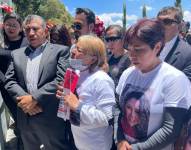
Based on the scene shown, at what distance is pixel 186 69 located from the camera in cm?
327

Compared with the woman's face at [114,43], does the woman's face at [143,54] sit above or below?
above

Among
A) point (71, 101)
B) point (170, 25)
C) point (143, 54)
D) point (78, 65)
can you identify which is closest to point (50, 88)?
point (78, 65)

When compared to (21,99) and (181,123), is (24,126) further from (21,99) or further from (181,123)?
(181,123)

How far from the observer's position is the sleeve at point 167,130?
2316 mm

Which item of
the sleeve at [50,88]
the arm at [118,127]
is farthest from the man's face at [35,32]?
the arm at [118,127]

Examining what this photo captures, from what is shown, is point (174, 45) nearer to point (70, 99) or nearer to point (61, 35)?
point (70, 99)

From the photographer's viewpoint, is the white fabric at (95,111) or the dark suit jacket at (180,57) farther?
the dark suit jacket at (180,57)

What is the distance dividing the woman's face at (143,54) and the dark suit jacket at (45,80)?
4.37 ft

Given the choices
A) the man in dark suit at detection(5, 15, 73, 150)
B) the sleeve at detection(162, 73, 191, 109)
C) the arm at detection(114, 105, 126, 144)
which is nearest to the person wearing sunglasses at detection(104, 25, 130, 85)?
the man in dark suit at detection(5, 15, 73, 150)

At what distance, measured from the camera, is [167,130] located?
7.67 feet

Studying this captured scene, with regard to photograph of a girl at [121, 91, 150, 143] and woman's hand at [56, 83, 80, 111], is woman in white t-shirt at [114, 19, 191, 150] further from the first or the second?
woman's hand at [56, 83, 80, 111]

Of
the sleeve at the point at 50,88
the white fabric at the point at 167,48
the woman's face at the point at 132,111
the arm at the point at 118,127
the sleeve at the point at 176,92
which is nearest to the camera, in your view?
the sleeve at the point at 176,92

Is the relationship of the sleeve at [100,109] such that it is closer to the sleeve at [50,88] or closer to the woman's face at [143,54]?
the woman's face at [143,54]

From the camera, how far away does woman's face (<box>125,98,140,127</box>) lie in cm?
242
